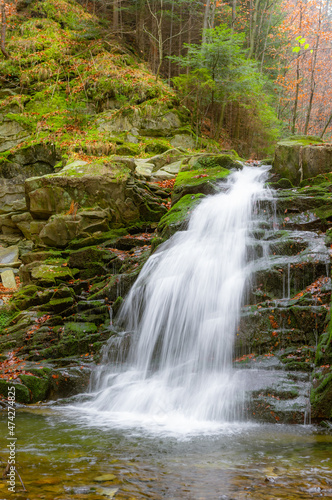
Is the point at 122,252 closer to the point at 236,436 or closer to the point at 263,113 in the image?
the point at 236,436

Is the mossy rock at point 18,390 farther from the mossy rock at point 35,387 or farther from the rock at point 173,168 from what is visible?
the rock at point 173,168

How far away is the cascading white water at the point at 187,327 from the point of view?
5.31 m

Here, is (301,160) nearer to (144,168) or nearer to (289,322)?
(144,168)

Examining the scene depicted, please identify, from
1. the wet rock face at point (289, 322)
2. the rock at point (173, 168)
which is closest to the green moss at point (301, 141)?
the rock at point (173, 168)

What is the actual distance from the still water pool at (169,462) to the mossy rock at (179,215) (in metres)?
5.08

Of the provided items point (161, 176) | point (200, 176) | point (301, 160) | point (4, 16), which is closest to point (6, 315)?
point (200, 176)

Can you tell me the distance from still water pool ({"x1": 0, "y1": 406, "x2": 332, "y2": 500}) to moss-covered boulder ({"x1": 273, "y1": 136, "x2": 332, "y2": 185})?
282 inches

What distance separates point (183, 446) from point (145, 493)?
128 cm

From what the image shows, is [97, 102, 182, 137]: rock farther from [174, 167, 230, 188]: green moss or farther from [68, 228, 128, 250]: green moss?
[68, 228, 128, 250]: green moss

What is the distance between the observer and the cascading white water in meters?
5.31

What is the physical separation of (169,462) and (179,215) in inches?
257

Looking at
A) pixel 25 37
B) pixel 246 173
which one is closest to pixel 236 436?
pixel 246 173

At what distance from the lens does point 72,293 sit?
852 centimetres

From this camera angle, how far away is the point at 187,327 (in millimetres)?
6449
